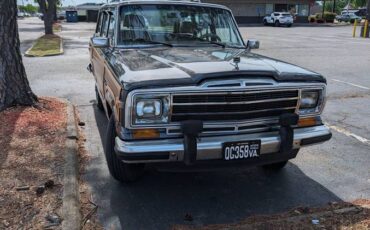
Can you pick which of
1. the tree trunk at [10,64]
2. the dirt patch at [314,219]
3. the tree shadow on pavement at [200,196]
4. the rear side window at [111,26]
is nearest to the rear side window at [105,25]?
the rear side window at [111,26]

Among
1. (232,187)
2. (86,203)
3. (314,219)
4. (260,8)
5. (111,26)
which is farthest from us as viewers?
(260,8)

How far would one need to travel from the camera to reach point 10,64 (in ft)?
22.4

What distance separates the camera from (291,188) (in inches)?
184

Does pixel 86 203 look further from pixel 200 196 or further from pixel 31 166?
pixel 200 196

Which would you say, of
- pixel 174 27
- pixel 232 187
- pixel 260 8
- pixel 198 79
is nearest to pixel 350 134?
pixel 232 187

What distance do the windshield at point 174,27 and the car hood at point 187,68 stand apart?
1.28 feet

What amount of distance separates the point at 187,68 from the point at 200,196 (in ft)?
4.43

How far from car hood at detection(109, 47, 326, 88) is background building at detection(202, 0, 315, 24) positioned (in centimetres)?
4930

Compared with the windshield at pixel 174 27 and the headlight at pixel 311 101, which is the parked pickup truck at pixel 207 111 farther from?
the windshield at pixel 174 27

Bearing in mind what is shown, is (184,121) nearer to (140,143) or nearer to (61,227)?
(140,143)

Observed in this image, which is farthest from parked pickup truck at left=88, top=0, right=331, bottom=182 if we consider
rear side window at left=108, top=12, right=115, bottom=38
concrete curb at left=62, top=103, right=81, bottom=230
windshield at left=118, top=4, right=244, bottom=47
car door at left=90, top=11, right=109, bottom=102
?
car door at left=90, top=11, right=109, bottom=102

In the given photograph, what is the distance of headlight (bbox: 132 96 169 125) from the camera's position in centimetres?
366

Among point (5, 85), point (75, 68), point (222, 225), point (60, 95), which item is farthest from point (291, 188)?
point (75, 68)

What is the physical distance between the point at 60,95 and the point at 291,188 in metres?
6.06
